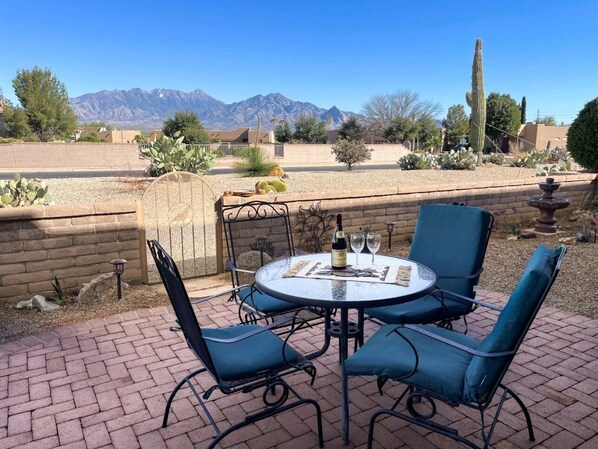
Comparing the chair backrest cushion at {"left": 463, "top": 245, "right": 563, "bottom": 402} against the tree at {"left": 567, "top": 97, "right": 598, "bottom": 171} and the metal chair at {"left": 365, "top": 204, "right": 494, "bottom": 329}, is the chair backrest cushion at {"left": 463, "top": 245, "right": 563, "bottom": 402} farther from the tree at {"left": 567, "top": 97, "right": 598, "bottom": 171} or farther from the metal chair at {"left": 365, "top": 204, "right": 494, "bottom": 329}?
the tree at {"left": 567, "top": 97, "right": 598, "bottom": 171}

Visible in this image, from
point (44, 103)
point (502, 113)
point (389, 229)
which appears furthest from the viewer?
point (502, 113)

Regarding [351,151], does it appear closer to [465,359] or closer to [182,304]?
[465,359]

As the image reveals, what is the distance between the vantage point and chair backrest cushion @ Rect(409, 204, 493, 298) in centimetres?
331

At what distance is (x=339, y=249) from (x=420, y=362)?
2.79 ft

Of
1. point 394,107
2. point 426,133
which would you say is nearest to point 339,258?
point 426,133

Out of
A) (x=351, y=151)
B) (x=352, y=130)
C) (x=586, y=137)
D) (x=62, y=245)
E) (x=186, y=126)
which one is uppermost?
(x=186, y=126)

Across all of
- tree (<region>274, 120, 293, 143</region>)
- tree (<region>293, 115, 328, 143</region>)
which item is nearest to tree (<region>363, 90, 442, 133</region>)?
tree (<region>293, 115, 328, 143</region>)

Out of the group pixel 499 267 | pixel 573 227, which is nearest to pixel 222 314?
pixel 499 267

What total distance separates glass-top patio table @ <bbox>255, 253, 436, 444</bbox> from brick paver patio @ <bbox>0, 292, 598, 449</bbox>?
37cm

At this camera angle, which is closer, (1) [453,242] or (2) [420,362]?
(2) [420,362]

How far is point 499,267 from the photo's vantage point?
5672 millimetres

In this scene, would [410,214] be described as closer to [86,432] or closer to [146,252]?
[146,252]

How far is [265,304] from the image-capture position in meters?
3.12

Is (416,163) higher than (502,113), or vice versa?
(502,113)
